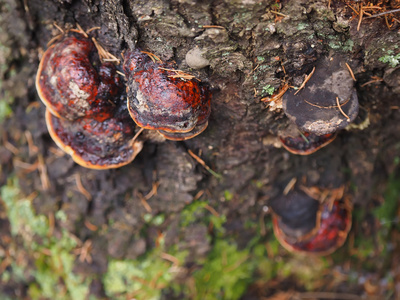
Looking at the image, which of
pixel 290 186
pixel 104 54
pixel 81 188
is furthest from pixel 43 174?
pixel 290 186

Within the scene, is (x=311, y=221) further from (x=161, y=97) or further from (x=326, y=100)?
(x=161, y=97)

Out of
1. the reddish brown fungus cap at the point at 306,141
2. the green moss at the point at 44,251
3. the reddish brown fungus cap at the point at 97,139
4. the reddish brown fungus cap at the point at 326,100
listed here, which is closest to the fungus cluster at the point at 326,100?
the reddish brown fungus cap at the point at 326,100

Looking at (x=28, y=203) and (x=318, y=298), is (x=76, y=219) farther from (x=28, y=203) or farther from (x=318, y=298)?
(x=318, y=298)

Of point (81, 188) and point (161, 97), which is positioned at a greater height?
point (161, 97)

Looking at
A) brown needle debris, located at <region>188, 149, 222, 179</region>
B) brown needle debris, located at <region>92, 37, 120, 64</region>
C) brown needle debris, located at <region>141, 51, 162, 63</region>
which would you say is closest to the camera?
brown needle debris, located at <region>141, 51, 162, 63</region>

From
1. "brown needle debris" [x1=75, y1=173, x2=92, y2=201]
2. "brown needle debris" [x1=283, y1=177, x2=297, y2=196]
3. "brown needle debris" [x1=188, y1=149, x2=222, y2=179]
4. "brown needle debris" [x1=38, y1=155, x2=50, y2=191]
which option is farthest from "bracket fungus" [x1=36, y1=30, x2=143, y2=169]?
"brown needle debris" [x1=283, y1=177, x2=297, y2=196]

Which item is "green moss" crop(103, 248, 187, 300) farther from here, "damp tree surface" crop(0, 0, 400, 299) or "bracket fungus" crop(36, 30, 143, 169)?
"bracket fungus" crop(36, 30, 143, 169)

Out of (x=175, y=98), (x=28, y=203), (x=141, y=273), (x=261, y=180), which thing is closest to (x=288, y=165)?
(x=261, y=180)
